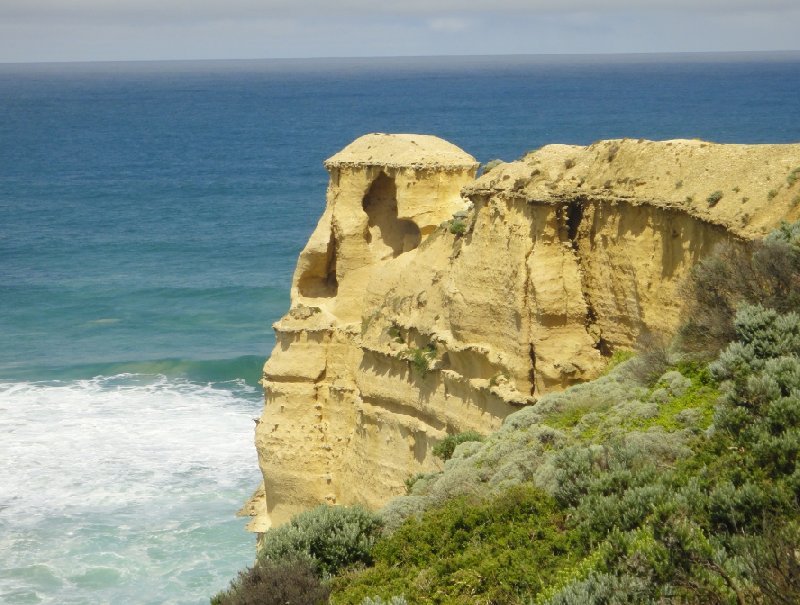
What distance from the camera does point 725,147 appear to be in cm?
2119

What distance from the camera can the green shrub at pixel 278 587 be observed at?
46.9ft

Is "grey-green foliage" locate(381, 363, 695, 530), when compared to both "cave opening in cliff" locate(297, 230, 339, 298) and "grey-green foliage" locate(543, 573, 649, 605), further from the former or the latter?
"cave opening in cliff" locate(297, 230, 339, 298)

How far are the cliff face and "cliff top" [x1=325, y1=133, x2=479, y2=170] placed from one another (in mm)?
47

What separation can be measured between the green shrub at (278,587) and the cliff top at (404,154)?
44.1 feet

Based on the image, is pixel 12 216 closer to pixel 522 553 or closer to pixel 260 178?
pixel 260 178

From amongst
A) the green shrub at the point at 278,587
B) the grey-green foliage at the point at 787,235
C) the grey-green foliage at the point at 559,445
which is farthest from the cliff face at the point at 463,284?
the green shrub at the point at 278,587

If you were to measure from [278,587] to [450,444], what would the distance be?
8771 millimetres

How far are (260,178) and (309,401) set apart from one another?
78.7 m

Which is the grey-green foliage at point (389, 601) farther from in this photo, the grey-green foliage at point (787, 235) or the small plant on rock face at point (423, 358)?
the small plant on rock face at point (423, 358)

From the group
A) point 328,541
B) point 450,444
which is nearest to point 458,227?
point 450,444

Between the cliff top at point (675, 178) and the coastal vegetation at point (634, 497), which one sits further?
the cliff top at point (675, 178)

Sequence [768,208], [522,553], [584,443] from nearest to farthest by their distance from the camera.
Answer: [522,553]
[584,443]
[768,208]

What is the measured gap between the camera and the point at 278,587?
14453 millimetres

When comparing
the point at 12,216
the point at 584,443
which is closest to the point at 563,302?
the point at 584,443
